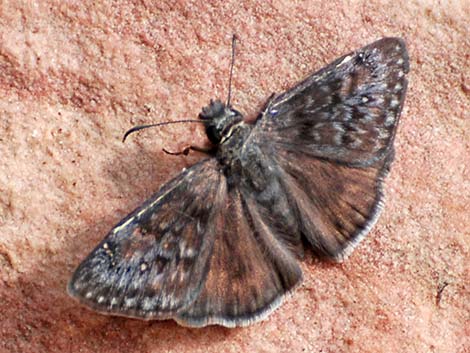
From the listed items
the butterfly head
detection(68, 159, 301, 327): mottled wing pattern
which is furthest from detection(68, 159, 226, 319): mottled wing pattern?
the butterfly head

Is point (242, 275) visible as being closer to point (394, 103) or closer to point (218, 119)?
point (218, 119)

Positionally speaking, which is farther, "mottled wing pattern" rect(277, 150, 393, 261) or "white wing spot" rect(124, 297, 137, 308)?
"mottled wing pattern" rect(277, 150, 393, 261)

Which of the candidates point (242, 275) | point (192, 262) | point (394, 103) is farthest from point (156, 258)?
point (394, 103)

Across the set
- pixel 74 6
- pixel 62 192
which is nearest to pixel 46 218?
pixel 62 192

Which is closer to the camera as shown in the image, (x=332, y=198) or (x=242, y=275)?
(x=242, y=275)

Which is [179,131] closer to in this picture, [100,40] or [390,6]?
[100,40]

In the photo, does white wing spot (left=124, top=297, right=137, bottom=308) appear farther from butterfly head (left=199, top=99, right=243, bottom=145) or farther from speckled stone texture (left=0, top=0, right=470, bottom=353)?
butterfly head (left=199, top=99, right=243, bottom=145)

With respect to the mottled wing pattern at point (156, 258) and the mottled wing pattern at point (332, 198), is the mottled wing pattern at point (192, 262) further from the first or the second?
the mottled wing pattern at point (332, 198)
